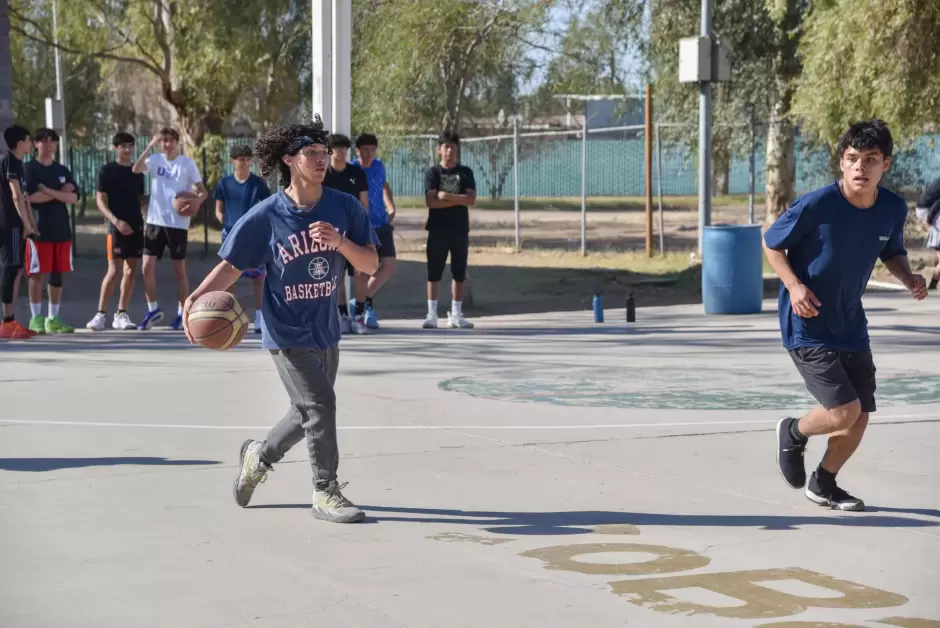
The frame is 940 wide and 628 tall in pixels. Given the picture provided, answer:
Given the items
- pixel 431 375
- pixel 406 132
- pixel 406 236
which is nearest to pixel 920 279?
pixel 431 375

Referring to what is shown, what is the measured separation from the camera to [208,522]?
7.07 metres

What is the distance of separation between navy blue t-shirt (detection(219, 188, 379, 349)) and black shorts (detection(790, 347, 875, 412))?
2.29 m

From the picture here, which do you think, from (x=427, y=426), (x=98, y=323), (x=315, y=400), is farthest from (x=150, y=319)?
(x=315, y=400)

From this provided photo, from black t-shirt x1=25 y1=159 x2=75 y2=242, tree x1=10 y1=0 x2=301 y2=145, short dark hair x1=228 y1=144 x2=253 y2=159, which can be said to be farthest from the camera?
tree x1=10 y1=0 x2=301 y2=145

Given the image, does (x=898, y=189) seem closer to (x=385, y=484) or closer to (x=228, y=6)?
(x=228, y=6)

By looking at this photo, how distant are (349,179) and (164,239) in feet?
7.26

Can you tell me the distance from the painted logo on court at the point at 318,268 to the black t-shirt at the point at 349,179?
7.26 m

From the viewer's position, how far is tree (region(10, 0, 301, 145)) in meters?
28.9

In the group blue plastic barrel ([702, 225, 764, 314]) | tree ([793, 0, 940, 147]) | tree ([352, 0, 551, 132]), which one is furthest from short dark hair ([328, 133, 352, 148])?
tree ([352, 0, 551, 132])

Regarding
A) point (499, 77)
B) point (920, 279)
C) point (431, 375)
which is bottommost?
point (431, 375)

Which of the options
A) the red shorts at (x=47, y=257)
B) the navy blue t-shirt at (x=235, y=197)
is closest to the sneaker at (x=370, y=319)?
the navy blue t-shirt at (x=235, y=197)

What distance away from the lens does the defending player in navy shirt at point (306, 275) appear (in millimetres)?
7152

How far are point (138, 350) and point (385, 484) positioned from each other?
6687 millimetres

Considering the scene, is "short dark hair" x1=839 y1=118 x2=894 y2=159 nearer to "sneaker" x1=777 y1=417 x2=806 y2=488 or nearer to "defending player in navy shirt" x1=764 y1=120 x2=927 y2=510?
"defending player in navy shirt" x1=764 y1=120 x2=927 y2=510
